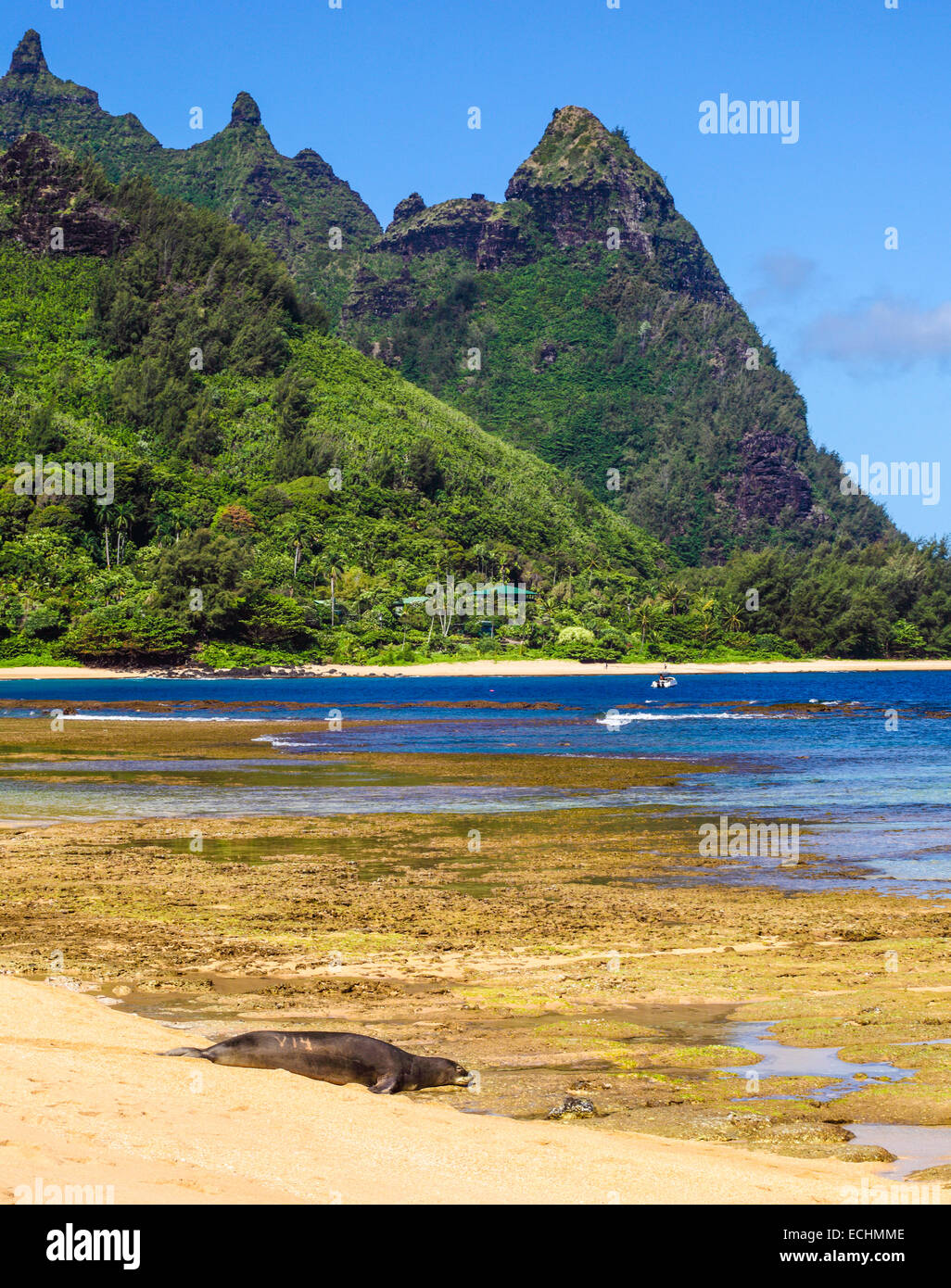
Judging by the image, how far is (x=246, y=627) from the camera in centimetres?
12962

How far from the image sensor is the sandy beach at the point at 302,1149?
21.7ft

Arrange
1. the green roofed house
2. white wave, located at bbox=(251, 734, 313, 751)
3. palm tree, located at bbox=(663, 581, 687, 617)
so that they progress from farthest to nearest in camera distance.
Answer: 1. palm tree, located at bbox=(663, 581, 687, 617)
2. the green roofed house
3. white wave, located at bbox=(251, 734, 313, 751)

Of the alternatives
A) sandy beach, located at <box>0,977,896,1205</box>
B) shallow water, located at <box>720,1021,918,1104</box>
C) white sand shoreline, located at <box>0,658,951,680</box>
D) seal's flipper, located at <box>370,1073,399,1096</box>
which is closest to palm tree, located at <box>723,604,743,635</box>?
white sand shoreline, located at <box>0,658,951,680</box>

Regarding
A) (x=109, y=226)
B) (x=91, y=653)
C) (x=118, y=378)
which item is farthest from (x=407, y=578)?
(x=109, y=226)

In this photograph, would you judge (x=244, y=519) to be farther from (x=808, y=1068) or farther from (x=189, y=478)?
(x=808, y=1068)

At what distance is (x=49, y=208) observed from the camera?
191 m

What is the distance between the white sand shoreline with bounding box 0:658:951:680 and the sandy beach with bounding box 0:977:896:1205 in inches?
4534

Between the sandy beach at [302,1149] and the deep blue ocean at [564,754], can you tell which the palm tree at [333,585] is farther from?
the sandy beach at [302,1149]

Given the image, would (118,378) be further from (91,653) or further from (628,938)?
(628,938)

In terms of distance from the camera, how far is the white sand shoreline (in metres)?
A: 119

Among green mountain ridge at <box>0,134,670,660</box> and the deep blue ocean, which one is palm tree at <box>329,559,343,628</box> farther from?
the deep blue ocean

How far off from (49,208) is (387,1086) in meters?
207

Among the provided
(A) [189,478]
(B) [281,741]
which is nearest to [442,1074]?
(B) [281,741]
